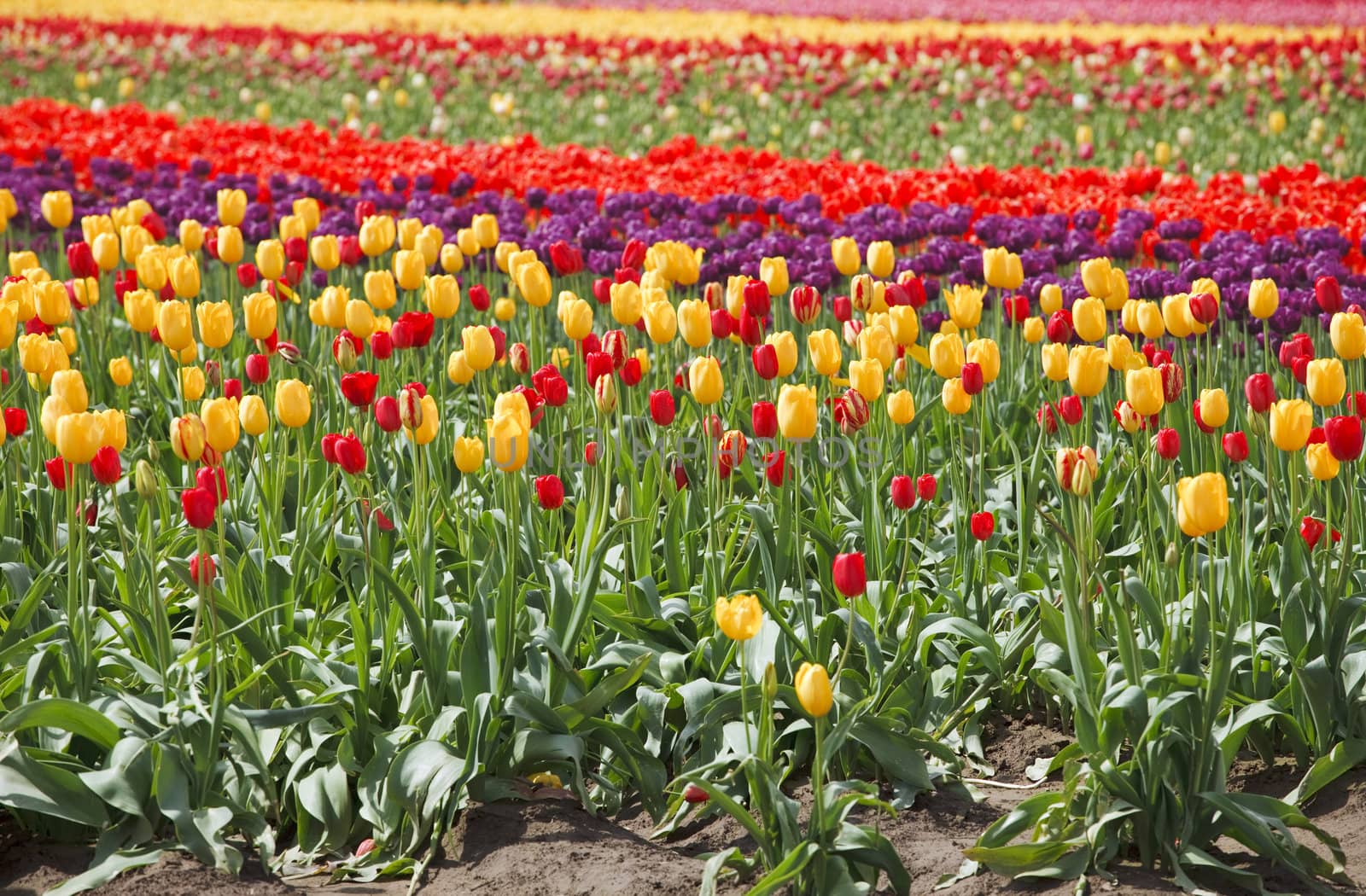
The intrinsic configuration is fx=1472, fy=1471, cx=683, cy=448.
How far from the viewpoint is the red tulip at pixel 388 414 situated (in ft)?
9.55

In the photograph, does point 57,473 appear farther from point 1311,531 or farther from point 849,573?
point 1311,531

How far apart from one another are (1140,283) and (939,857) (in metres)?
2.47

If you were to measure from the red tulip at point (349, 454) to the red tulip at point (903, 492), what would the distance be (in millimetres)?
1083

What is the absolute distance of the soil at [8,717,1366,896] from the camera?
2.52 metres

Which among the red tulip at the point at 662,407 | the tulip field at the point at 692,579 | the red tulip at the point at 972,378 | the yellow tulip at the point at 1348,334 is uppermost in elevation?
the yellow tulip at the point at 1348,334

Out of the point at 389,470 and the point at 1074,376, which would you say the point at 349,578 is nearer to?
the point at 389,470

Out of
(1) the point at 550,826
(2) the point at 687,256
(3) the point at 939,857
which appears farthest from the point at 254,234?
(3) the point at 939,857

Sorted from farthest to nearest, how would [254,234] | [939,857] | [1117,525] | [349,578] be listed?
[254,234], [1117,525], [349,578], [939,857]

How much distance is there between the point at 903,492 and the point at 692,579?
695mm

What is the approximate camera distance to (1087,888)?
248 centimetres

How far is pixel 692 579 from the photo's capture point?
3531mm

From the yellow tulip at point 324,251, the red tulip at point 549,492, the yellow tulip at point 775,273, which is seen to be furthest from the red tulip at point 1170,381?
the yellow tulip at point 324,251

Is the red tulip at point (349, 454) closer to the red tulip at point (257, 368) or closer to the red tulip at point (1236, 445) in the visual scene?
the red tulip at point (257, 368)

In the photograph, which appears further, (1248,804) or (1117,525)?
(1117,525)
